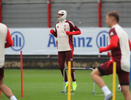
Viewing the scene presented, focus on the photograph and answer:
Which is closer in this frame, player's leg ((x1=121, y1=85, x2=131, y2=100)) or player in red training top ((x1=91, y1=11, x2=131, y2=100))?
player in red training top ((x1=91, y1=11, x2=131, y2=100))

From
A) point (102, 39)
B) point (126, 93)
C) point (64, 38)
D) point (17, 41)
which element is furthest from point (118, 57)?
point (17, 41)

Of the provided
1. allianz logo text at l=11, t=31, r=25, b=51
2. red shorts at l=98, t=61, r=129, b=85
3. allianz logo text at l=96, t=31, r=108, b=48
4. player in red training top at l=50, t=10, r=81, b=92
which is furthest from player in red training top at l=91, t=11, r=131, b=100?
allianz logo text at l=11, t=31, r=25, b=51

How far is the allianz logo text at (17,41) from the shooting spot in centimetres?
1617

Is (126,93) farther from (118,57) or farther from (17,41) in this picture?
(17,41)

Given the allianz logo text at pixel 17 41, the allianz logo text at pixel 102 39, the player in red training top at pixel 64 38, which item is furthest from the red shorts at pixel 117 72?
the allianz logo text at pixel 17 41

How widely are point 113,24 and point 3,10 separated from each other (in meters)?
12.9

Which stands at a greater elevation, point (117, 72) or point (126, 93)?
point (117, 72)

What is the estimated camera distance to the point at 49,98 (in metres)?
7.73

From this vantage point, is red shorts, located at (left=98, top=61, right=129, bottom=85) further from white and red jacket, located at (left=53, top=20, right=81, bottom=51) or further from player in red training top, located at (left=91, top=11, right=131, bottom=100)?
white and red jacket, located at (left=53, top=20, right=81, bottom=51)

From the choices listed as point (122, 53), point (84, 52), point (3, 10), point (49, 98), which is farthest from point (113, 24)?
point (3, 10)

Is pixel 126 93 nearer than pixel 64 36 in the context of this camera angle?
Yes

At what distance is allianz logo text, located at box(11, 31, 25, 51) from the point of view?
16.2 m

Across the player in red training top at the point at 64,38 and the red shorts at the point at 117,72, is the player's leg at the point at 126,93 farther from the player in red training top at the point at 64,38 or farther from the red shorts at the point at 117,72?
the player in red training top at the point at 64,38

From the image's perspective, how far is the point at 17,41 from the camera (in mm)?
16172
